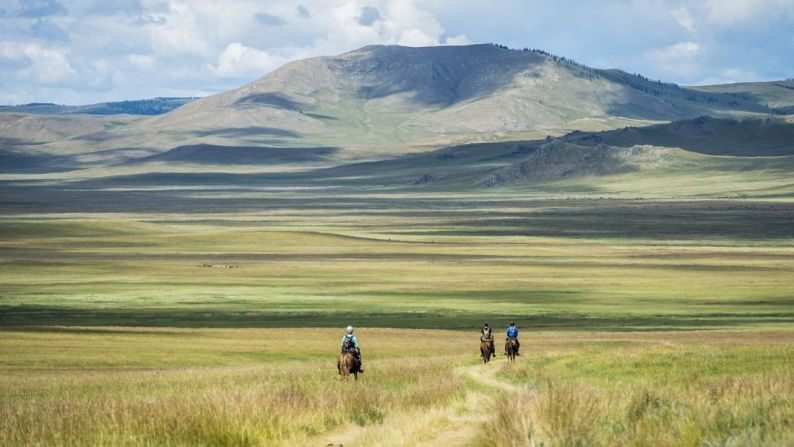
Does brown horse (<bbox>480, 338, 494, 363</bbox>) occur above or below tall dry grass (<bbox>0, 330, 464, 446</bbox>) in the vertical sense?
below

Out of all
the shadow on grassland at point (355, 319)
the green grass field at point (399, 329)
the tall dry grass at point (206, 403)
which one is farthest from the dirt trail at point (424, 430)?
the shadow on grassland at point (355, 319)

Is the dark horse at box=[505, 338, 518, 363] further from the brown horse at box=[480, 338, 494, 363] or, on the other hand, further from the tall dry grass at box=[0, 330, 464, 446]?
the tall dry grass at box=[0, 330, 464, 446]

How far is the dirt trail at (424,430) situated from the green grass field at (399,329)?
70mm

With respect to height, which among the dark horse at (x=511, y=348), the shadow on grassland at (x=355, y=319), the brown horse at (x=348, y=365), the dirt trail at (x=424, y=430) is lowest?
the shadow on grassland at (x=355, y=319)

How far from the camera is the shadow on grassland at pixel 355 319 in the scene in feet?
191

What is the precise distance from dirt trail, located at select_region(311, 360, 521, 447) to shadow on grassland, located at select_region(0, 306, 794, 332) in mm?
36655

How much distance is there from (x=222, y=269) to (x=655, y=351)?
6139cm

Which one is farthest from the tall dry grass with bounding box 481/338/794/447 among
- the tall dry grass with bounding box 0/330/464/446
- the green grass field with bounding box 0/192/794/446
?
the tall dry grass with bounding box 0/330/464/446

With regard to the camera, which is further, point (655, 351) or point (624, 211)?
point (624, 211)

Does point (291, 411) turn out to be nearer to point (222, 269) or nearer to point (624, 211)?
point (222, 269)

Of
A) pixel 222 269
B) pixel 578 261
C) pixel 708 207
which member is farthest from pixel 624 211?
pixel 222 269

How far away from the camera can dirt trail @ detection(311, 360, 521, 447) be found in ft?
56.1

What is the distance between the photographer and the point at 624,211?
174 meters

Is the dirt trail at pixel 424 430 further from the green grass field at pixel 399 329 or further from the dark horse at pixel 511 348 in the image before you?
the dark horse at pixel 511 348
